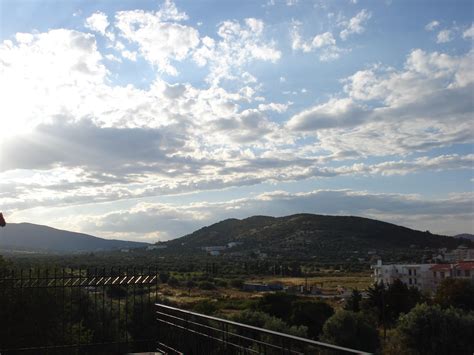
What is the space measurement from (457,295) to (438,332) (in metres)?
16.8

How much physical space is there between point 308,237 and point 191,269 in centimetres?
4127

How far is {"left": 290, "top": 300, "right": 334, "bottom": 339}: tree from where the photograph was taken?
35.9 meters

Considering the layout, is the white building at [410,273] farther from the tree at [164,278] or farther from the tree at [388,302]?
the tree at [164,278]

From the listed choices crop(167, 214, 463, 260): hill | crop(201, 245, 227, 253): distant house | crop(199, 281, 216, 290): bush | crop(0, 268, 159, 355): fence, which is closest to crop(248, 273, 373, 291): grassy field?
crop(199, 281, 216, 290): bush

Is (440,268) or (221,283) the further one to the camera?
(440,268)

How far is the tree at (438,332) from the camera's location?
29.8 meters

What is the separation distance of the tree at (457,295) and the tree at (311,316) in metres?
13.5

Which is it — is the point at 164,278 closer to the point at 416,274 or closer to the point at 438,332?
the point at 438,332

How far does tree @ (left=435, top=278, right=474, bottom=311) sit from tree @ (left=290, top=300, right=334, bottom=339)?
13.5 m

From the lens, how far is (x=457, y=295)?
4522 cm

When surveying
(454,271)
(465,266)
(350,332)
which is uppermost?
(465,266)

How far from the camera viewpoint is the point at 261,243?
112 m

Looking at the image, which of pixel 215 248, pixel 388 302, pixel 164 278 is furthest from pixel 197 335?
pixel 215 248

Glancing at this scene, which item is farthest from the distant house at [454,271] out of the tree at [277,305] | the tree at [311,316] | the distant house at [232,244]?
the distant house at [232,244]
